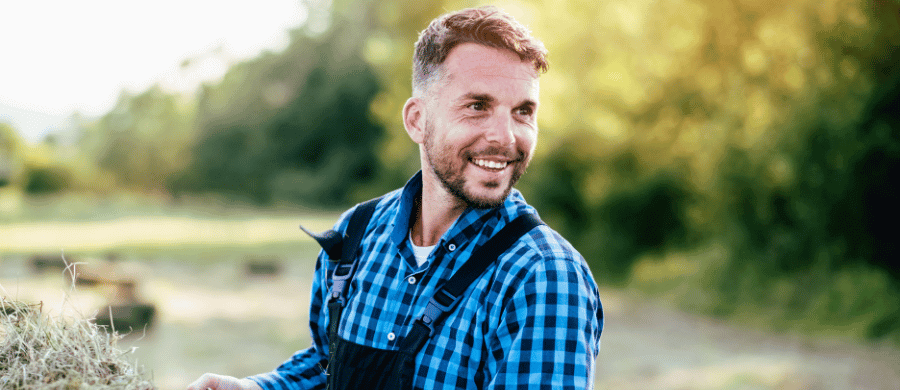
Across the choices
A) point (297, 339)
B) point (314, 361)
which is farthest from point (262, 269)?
point (314, 361)

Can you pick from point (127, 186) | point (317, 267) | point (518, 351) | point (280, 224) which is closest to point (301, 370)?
point (317, 267)

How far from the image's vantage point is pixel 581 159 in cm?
1527

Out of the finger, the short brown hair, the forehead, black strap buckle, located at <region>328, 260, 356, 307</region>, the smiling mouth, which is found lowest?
the finger

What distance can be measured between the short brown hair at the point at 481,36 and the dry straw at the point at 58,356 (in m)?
1.20

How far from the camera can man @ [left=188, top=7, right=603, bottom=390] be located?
184 centimetres

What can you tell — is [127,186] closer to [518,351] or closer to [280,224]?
[280,224]

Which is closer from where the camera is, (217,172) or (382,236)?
(382,236)

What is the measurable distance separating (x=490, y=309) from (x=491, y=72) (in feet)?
2.27

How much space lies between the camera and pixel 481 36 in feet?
6.88

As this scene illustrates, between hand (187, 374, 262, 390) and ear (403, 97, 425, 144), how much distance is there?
0.96m

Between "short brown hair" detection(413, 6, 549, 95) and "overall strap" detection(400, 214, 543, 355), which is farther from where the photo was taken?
"short brown hair" detection(413, 6, 549, 95)

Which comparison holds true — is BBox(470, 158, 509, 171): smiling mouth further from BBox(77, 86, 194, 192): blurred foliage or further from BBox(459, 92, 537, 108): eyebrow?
BBox(77, 86, 194, 192): blurred foliage

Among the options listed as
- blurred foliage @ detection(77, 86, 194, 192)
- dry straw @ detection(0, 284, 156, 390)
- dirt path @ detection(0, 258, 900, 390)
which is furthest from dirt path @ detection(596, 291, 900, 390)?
blurred foliage @ detection(77, 86, 194, 192)

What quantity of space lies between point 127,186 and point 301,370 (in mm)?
49566
